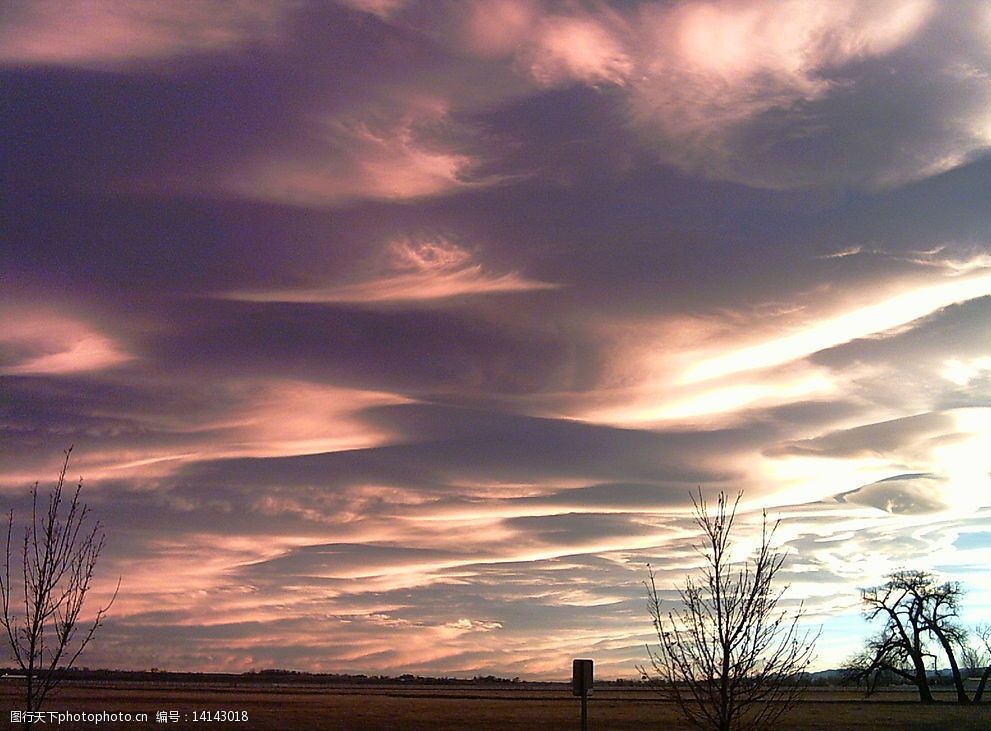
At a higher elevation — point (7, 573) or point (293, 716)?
point (7, 573)

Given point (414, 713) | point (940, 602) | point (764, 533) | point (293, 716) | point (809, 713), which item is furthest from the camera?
point (940, 602)

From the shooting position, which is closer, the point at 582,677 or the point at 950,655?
the point at 582,677

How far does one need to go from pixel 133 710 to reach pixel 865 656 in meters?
86.2

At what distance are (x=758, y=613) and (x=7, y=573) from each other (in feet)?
55.8

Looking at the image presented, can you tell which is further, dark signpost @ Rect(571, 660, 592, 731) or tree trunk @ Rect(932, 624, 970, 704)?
tree trunk @ Rect(932, 624, 970, 704)

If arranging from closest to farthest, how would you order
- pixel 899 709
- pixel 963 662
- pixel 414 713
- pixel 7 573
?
pixel 7 573 < pixel 414 713 < pixel 899 709 < pixel 963 662

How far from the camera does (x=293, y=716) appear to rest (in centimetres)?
7188

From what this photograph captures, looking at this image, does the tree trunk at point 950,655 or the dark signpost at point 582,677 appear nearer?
the dark signpost at point 582,677

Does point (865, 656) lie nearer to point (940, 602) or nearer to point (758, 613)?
point (940, 602)

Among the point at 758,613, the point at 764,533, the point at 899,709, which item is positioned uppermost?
the point at 764,533

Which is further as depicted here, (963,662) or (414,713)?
(963,662)

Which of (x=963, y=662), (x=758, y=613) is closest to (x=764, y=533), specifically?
(x=758, y=613)

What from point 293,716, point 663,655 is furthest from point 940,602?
point 663,655

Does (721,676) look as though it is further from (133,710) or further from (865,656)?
(865,656)
